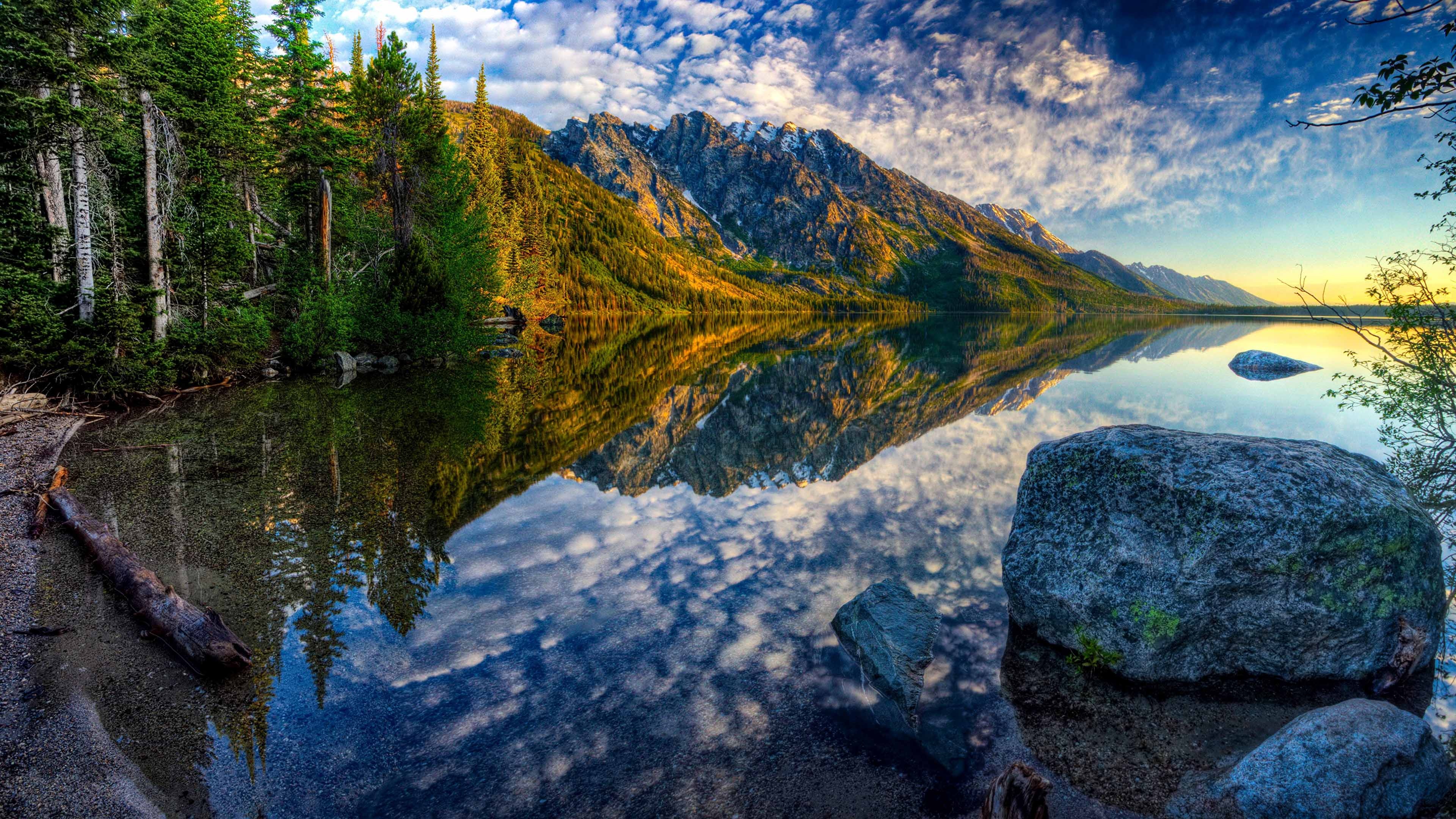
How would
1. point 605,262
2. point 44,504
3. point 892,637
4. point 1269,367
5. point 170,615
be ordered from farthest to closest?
1. point 605,262
2. point 1269,367
3. point 44,504
4. point 892,637
5. point 170,615

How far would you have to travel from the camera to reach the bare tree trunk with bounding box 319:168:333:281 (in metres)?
29.3

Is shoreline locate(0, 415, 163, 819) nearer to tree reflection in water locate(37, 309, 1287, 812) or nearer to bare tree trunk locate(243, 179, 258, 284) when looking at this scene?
tree reflection in water locate(37, 309, 1287, 812)

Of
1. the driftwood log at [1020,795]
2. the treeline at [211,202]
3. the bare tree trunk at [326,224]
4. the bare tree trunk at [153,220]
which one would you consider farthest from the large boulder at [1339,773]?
the bare tree trunk at [326,224]

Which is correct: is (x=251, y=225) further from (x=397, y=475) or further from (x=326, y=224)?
(x=397, y=475)

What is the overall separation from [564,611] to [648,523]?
358 centimetres

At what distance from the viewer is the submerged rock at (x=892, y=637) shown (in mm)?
6414

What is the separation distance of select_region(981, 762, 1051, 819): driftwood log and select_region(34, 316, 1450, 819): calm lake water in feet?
2.80

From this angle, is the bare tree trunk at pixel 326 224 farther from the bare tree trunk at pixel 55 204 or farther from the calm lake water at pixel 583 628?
the calm lake water at pixel 583 628

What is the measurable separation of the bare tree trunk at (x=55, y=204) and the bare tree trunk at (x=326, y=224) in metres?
11.2

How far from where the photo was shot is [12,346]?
1578 centimetres

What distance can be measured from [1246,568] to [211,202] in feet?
102

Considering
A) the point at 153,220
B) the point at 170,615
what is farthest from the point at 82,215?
the point at 170,615

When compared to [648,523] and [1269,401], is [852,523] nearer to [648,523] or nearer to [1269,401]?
[648,523]

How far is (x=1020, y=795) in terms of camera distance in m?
4.15
